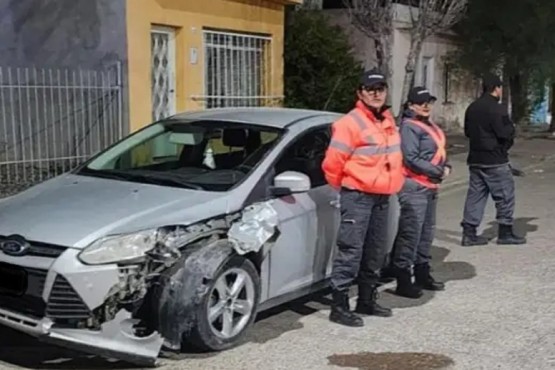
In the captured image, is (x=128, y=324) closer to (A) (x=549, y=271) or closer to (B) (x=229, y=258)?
(B) (x=229, y=258)

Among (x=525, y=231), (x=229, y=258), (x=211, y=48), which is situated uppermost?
(x=211, y=48)

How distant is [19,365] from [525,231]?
6.54 m

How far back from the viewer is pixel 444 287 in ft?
24.3

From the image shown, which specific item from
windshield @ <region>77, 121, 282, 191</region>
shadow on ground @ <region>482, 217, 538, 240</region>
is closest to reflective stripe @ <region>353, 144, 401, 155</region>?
windshield @ <region>77, 121, 282, 191</region>

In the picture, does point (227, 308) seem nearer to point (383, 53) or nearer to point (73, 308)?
point (73, 308)

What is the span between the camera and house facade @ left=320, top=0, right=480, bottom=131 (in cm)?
2222

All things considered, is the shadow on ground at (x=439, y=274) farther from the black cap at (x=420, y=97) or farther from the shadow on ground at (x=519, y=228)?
the black cap at (x=420, y=97)

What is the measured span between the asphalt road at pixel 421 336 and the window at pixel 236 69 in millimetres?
7325

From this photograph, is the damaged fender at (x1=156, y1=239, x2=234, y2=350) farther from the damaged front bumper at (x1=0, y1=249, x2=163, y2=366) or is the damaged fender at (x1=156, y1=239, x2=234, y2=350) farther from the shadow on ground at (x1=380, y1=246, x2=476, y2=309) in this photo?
the shadow on ground at (x1=380, y1=246, x2=476, y2=309)

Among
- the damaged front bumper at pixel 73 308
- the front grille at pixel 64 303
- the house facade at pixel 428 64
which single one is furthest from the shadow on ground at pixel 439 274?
the house facade at pixel 428 64

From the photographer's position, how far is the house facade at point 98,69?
39.1 feet

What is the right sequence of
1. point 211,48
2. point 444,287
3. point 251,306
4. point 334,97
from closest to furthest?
point 251,306 → point 444,287 → point 211,48 → point 334,97

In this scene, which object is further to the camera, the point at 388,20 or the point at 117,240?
the point at 388,20

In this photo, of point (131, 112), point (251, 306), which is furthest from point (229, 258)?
point (131, 112)
